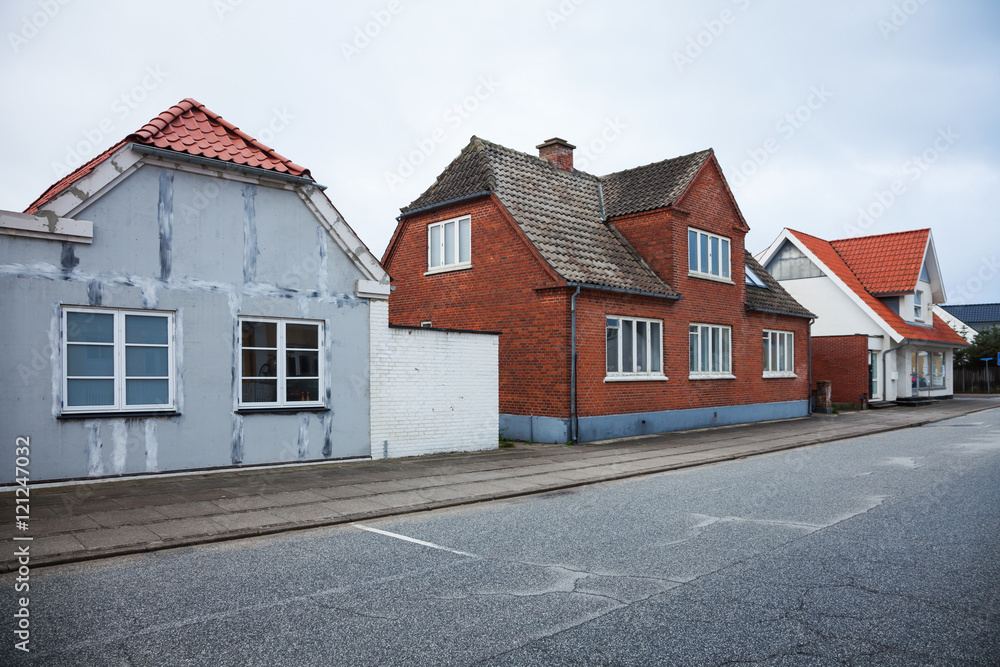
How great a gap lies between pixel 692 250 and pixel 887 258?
20.1m

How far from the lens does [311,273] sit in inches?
517

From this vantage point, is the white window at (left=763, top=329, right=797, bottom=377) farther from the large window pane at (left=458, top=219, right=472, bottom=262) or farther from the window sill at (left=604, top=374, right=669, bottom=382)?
the large window pane at (left=458, top=219, right=472, bottom=262)

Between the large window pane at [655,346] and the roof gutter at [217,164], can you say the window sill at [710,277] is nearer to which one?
the large window pane at [655,346]

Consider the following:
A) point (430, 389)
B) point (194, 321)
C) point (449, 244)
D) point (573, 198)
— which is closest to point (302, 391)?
point (194, 321)

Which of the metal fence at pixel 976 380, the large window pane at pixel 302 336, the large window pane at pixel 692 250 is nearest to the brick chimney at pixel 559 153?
the large window pane at pixel 692 250

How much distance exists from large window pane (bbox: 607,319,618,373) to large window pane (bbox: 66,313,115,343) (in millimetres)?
11312

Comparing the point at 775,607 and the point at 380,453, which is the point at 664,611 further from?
the point at 380,453

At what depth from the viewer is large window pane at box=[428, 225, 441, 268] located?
68.6ft

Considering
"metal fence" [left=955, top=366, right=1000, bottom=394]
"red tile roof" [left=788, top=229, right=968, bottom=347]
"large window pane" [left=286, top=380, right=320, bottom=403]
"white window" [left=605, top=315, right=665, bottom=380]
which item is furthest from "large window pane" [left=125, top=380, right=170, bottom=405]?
"metal fence" [left=955, top=366, right=1000, bottom=394]

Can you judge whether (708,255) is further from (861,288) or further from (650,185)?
(861,288)

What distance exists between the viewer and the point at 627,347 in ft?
62.5

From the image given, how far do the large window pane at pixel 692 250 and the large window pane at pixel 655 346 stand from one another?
2635 millimetres

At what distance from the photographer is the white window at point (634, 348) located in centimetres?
1858

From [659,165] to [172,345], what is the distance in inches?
635
